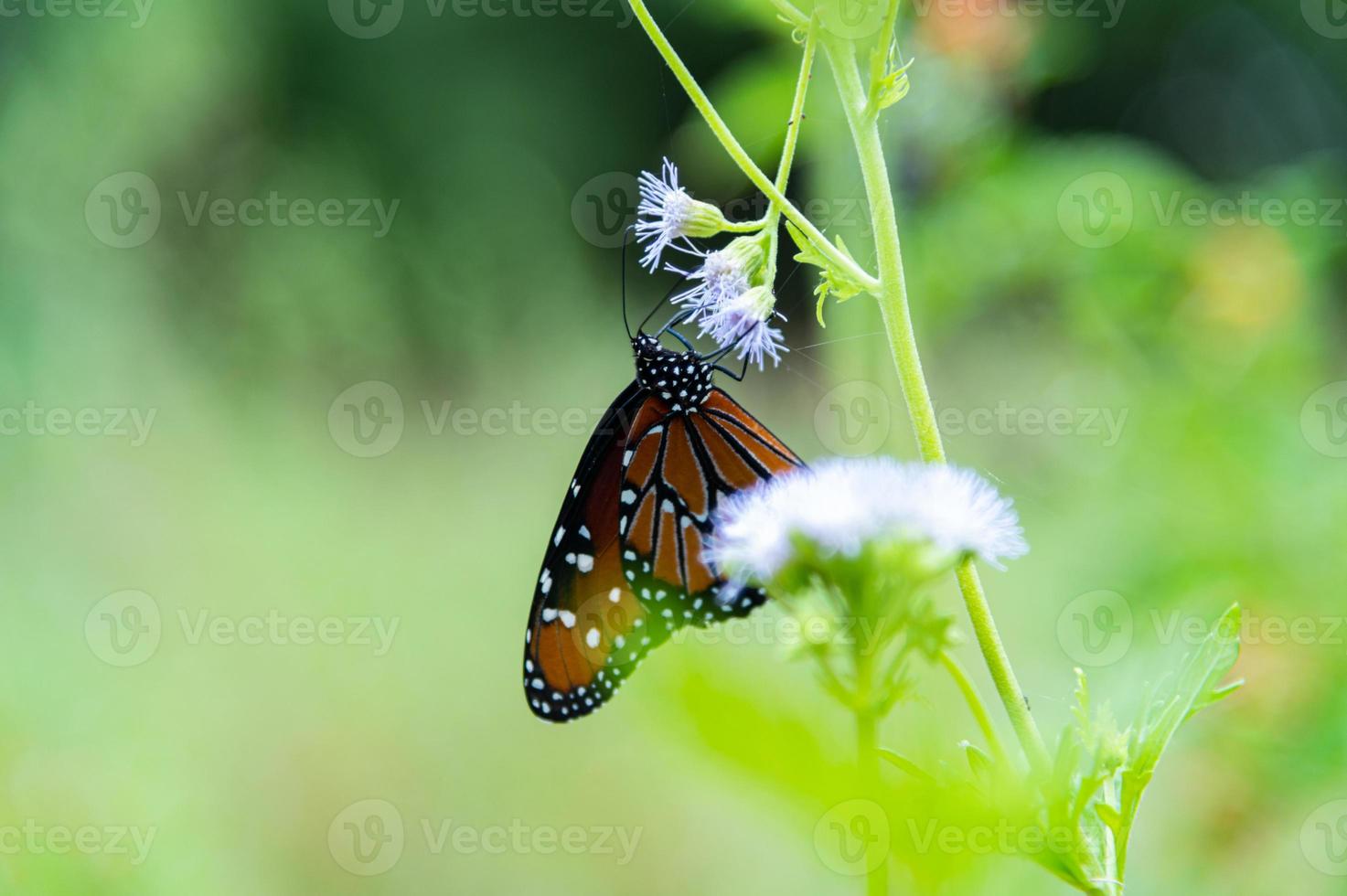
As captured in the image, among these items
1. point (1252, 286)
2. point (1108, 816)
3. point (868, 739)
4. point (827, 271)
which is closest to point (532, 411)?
point (1252, 286)

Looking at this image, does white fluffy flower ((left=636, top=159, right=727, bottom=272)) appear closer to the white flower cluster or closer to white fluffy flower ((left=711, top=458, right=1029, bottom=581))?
the white flower cluster

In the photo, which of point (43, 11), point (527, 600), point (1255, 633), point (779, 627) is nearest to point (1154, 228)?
point (1255, 633)

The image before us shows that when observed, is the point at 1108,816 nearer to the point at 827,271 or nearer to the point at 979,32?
the point at 827,271

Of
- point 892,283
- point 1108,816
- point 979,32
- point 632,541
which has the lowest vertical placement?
point 1108,816

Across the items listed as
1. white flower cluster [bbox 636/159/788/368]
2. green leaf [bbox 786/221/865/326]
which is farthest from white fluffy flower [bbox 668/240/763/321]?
green leaf [bbox 786/221/865/326]

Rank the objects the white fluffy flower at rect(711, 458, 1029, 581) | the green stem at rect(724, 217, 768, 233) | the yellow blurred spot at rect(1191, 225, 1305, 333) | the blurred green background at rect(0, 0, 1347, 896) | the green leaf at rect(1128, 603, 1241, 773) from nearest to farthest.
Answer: the white fluffy flower at rect(711, 458, 1029, 581), the green leaf at rect(1128, 603, 1241, 773), the green stem at rect(724, 217, 768, 233), the blurred green background at rect(0, 0, 1347, 896), the yellow blurred spot at rect(1191, 225, 1305, 333)

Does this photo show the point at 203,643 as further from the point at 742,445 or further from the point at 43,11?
the point at 43,11
